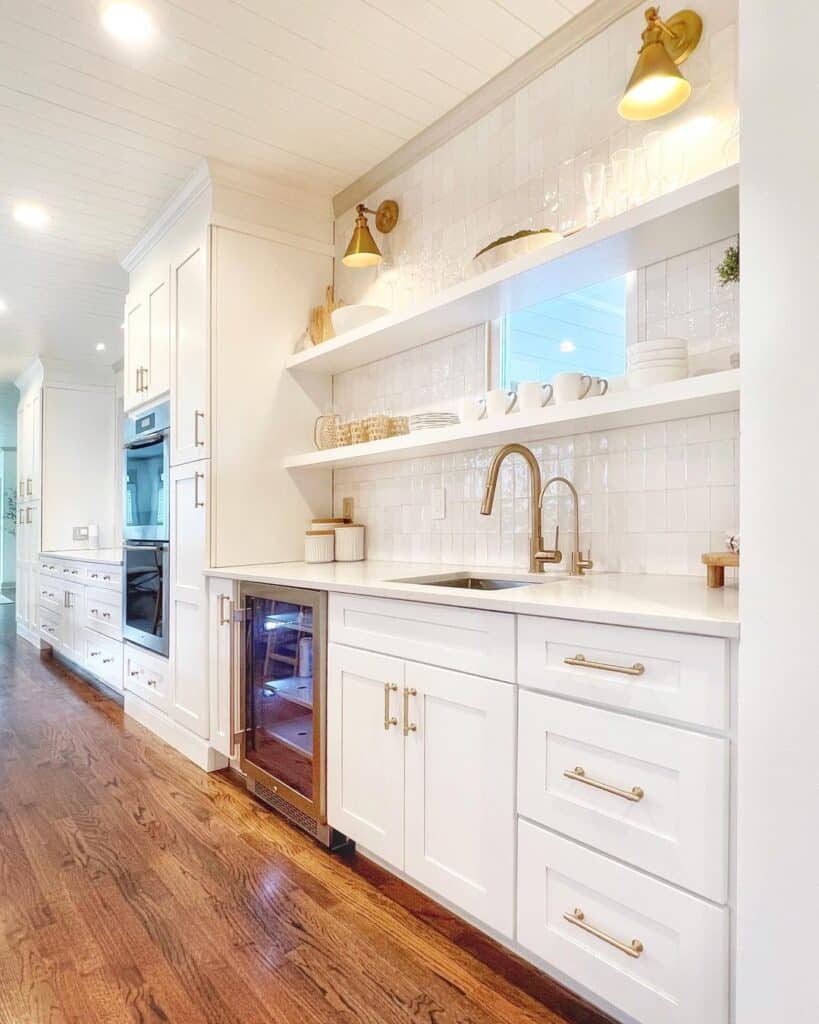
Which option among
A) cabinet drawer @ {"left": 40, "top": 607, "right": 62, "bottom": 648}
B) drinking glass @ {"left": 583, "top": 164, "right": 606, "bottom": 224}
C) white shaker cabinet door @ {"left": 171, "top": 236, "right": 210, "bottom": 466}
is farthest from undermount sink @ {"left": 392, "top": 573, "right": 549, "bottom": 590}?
cabinet drawer @ {"left": 40, "top": 607, "right": 62, "bottom": 648}

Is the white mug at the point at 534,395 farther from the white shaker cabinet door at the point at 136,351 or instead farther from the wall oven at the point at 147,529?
the white shaker cabinet door at the point at 136,351

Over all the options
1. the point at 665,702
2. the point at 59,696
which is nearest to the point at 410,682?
the point at 665,702

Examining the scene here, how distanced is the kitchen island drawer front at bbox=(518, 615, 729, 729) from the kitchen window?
103 centimetres

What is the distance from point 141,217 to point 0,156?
2.20 ft

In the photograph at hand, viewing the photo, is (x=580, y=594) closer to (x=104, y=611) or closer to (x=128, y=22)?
(x=128, y=22)

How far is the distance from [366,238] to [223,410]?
3.16ft

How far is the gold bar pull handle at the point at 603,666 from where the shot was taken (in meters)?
1.23

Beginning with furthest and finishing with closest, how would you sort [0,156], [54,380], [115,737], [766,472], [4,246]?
1. [54,380]
2. [4,246]
3. [115,737]
4. [0,156]
5. [766,472]

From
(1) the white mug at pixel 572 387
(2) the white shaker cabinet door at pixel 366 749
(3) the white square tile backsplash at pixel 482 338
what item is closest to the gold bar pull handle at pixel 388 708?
(2) the white shaker cabinet door at pixel 366 749

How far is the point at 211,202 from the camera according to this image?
9.16ft

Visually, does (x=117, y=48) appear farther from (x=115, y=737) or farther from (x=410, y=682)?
(x=115, y=737)

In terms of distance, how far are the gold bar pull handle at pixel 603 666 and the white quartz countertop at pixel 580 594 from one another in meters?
0.08

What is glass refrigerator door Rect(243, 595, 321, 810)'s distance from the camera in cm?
213

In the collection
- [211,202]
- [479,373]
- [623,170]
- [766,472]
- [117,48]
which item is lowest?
[766,472]
